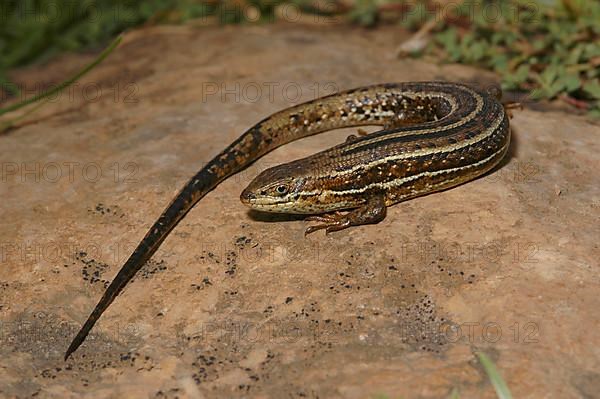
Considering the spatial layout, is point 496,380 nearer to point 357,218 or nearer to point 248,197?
point 357,218

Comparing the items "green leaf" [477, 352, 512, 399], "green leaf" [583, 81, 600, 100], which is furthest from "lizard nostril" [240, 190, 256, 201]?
"green leaf" [583, 81, 600, 100]

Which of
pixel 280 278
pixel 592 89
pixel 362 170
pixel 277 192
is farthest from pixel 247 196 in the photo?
pixel 592 89

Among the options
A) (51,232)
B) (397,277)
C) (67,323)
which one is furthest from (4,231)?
(397,277)

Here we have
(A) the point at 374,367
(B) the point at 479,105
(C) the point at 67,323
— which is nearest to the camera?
(A) the point at 374,367

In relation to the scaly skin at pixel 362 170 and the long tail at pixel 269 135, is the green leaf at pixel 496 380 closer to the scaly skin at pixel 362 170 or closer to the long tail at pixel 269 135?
the scaly skin at pixel 362 170

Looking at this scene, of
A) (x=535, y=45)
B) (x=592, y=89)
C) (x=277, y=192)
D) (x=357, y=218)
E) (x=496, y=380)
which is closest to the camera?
(x=496, y=380)

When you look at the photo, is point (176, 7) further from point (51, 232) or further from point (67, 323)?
point (67, 323)
